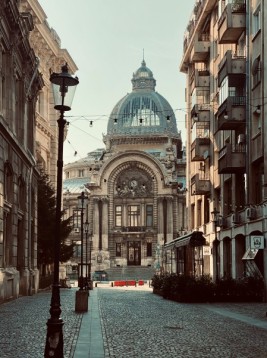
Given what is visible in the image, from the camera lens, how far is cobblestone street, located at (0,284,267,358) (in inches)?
549

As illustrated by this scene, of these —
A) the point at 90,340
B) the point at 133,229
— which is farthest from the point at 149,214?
the point at 90,340

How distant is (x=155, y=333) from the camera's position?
17.8 meters

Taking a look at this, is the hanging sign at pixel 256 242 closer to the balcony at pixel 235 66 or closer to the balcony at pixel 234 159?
the balcony at pixel 234 159

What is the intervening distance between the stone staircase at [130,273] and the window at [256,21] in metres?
70.6

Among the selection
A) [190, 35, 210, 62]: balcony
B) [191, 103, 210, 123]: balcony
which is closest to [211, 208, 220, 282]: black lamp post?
[191, 103, 210, 123]: balcony

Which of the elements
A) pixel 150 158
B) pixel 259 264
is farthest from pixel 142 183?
pixel 259 264

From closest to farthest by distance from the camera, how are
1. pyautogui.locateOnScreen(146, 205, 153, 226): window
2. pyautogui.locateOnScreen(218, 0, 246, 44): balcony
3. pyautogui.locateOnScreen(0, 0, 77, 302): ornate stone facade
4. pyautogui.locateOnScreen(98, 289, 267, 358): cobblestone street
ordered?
pyautogui.locateOnScreen(98, 289, 267, 358): cobblestone street → pyautogui.locateOnScreen(0, 0, 77, 302): ornate stone facade → pyautogui.locateOnScreen(218, 0, 246, 44): balcony → pyautogui.locateOnScreen(146, 205, 153, 226): window

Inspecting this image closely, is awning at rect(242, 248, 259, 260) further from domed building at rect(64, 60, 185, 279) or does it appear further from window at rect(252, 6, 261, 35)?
domed building at rect(64, 60, 185, 279)

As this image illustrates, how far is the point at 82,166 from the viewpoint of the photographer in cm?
14825

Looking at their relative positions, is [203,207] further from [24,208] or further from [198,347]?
[198,347]

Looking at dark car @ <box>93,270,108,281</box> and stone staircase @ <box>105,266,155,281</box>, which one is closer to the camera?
dark car @ <box>93,270,108,281</box>

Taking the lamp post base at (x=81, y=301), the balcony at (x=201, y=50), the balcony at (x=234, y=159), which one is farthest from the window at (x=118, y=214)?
the lamp post base at (x=81, y=301)

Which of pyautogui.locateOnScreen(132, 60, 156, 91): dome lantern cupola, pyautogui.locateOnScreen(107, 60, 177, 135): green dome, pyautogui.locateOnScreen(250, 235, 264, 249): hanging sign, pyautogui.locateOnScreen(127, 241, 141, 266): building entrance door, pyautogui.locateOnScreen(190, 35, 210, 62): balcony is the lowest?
pyautogui.locateOnScreen(250, 235, 264, 249): hanging sign

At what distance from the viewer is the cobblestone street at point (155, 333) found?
45.8 feet
